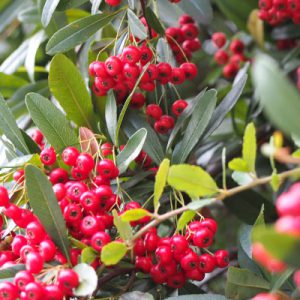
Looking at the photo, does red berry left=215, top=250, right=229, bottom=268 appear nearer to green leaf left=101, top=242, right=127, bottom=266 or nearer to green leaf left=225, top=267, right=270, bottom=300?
green leaf left=225, top=267, right=270, bottom=300

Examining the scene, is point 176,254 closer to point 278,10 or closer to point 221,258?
point 221,258

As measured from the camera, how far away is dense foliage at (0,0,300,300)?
823 millimetres

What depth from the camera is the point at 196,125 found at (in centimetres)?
115

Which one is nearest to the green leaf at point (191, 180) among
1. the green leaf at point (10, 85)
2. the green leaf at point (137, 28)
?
the green leaf at point (137, 28)

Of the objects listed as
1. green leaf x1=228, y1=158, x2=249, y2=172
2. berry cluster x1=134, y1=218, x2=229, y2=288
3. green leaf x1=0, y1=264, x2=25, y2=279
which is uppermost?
green leaf x1=228, y1=158, x2=249, y2=172

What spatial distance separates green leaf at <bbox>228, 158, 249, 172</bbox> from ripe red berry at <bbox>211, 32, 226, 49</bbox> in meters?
1.04

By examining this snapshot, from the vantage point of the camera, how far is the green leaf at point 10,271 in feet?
3.05

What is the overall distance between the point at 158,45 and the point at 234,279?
53cm

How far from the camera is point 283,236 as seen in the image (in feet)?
1.67

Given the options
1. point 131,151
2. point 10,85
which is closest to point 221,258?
point 131,151

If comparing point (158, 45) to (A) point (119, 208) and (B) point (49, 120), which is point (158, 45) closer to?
(B) point (49, 120)

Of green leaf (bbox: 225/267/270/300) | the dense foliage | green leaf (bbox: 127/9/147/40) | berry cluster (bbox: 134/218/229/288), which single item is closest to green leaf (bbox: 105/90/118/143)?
the dense foliage

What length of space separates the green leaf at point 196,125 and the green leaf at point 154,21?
21 centimetres

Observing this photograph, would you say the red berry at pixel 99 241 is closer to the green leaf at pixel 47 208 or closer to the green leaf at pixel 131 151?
the green leaf at pixel 47 208
